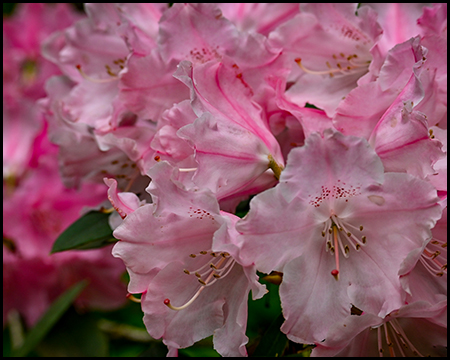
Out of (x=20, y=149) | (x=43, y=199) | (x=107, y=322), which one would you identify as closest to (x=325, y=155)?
(x=43, y=199)

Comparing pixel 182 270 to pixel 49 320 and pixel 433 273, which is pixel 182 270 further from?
pixel 49 320

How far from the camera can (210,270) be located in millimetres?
694

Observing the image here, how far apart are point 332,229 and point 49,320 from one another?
0.77m

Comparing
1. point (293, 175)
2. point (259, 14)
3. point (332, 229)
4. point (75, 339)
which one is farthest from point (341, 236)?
point (75, 339)

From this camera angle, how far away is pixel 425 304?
Answer: 1.94 ft

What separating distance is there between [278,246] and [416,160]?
0.64 ft

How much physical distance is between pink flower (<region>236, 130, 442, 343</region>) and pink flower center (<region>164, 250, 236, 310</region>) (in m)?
0.10

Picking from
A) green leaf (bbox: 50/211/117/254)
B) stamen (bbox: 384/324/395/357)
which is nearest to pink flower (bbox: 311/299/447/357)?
stamen (bbox: 384/324/395/357)

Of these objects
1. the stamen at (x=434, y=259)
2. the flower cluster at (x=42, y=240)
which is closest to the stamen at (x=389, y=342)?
the stamen at (x=434, y=259)

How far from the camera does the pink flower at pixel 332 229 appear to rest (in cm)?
55

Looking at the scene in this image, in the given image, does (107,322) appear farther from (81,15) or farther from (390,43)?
(390,43)

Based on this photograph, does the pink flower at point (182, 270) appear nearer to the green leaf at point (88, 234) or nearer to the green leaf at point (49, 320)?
the green leaf at point (88, 234)

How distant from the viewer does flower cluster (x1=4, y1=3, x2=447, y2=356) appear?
1.89ft

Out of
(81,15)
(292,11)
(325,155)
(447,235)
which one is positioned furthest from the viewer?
(81,15)
